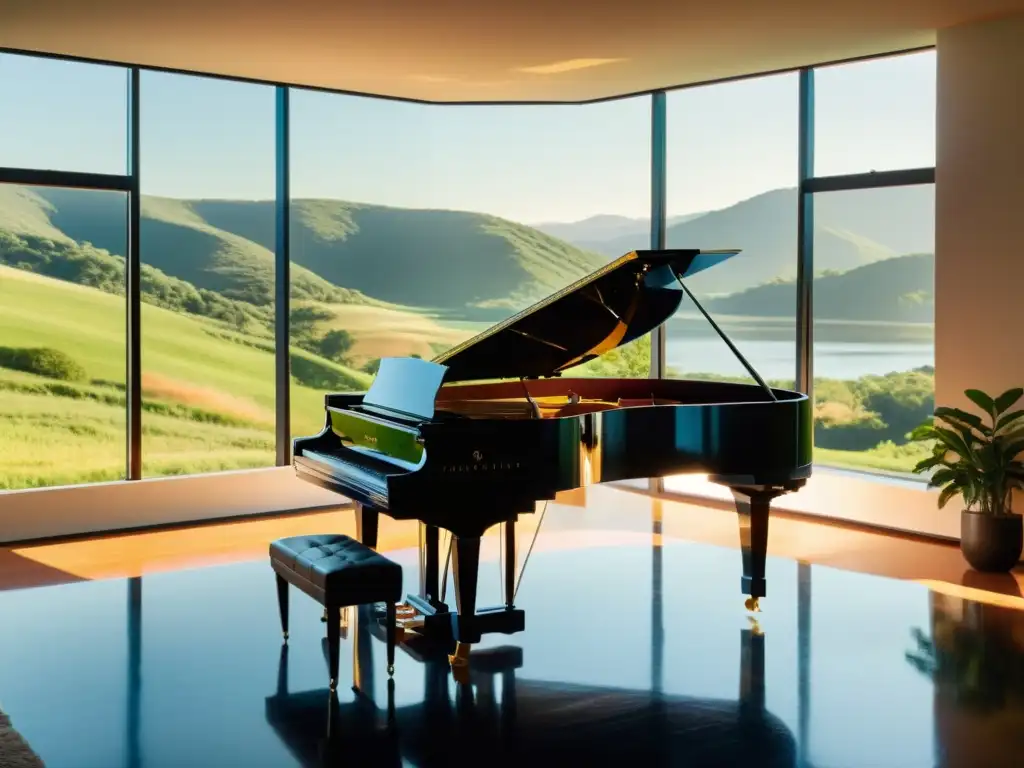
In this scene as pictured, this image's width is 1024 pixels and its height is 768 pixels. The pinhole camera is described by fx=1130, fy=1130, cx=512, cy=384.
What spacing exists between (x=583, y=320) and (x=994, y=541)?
2.63 m

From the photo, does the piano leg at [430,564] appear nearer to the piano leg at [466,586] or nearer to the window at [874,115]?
the piano leg at [466,586]

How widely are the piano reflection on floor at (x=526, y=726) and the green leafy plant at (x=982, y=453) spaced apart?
7.69 feet

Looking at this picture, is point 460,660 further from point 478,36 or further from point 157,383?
point 157,383

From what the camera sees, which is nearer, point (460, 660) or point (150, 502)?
point (460, 660)

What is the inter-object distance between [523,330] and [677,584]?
1613mm

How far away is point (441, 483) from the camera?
394 cm

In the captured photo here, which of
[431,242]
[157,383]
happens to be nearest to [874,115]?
[431,242]

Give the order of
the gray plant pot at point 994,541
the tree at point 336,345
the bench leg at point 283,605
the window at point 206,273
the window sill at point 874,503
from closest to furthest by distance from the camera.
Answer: the bench leg at point 283,605, the gray plant pot at point 994,541, the window sill at point 874,503, the window at point 206,273, the tree at point 336,345

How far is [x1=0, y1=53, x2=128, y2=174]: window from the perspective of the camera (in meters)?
9.95

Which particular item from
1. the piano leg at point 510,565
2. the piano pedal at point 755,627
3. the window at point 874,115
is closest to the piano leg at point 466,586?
the piano leg at point 510,565

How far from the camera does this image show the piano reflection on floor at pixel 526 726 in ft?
11.0

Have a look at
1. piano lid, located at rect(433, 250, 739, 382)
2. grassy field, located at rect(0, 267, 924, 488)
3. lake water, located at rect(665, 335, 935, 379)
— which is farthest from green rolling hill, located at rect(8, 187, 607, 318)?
piano lid, located at rect(433, 250, 739, 382)

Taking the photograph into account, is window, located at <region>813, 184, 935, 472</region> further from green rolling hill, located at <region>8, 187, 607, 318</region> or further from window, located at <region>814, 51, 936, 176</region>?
green rolling hill, located at <region>8, 187, 607, 318</region>

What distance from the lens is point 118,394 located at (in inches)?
457
